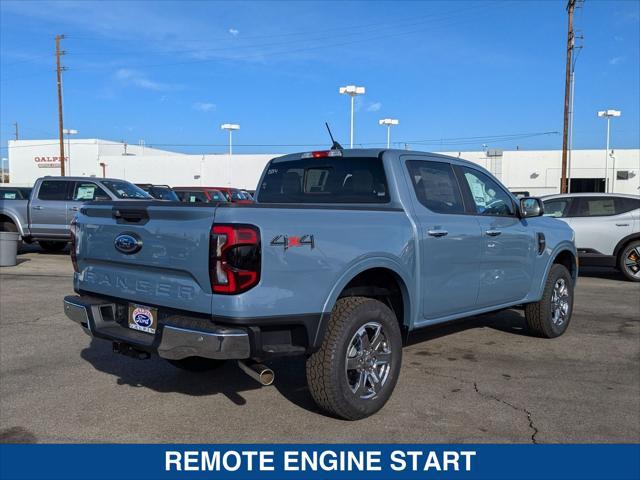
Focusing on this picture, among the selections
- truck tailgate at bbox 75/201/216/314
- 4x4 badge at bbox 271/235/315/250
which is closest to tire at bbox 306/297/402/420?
4x4 badge at bbox 271/235/315/250

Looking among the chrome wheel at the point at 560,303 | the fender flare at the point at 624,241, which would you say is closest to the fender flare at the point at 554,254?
→ the chrome wheel at the point at 560,303

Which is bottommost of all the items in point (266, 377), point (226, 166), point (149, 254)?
point (266, 377)

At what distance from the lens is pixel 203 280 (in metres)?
3.49

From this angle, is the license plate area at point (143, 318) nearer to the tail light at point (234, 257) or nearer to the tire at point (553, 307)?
the tail light at point (234, 257)

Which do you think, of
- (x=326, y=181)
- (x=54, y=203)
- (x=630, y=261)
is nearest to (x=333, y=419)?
(x=326, y=181)

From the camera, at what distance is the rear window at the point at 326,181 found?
4.86m

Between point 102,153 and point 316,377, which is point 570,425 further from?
point 102,153

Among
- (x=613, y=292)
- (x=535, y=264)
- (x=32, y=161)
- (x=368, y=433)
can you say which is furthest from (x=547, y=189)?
(x=32, y=161)

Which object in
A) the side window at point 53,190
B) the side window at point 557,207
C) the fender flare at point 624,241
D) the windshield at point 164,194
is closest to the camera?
the fender flare at point 624,241

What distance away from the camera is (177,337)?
351 cm

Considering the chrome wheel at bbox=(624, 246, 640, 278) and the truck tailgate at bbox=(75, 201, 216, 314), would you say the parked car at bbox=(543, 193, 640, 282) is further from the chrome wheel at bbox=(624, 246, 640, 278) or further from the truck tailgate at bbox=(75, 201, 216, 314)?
the truck tailgate at bbox=(75, 201, 216, 314)

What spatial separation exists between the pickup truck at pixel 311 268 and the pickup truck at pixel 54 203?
9.72 meters

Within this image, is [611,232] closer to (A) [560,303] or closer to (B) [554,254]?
(A) [560,303]

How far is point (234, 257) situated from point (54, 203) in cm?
1244
